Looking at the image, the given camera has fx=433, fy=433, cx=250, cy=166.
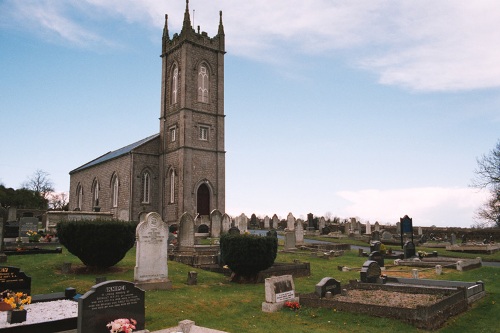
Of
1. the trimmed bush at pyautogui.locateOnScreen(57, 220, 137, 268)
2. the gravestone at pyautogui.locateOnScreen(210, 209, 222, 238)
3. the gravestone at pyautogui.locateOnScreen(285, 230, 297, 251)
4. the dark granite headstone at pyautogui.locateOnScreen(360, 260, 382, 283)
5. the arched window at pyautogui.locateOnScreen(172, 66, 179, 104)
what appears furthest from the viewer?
the arched window at pyautogui.locateOnScreen(172, 66, 179, 104)

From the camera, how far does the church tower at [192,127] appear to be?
1467 inches

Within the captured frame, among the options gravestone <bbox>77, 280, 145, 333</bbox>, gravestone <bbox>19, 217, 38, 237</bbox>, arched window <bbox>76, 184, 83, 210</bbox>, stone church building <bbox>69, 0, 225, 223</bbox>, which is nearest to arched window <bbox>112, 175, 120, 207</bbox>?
stone church building <bbox>69, 0, 225, 223</bbox>

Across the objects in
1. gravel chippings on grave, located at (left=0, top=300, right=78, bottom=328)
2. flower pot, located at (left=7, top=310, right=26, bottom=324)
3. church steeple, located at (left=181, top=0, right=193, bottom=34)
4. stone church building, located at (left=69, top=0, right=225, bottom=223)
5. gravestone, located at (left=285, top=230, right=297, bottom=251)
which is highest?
church steeple, located at (left=181, top=0, right=193, bottom=34)

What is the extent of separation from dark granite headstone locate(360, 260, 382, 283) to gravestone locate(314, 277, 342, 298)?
5.56ft

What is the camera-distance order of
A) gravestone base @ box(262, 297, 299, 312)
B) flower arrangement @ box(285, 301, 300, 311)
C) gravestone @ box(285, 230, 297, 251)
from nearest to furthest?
gravestone base @ box(262, 297, 299, 312) → flower arrangement @ box(285, 301, 300, 311) → gravestone @ box(285, 230, 297, 251)

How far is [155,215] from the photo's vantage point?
43.2 ft

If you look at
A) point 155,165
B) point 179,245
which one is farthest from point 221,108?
point 179,245

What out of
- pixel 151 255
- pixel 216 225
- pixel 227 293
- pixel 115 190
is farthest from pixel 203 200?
pixel 227 293

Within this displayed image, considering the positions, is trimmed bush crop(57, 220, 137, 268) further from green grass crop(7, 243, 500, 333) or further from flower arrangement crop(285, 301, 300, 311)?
flower arrangement crop(285, 301, 300, 311)

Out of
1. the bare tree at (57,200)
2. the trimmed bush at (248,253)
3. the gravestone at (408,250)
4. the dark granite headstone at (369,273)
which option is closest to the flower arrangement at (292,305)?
the dark granite headstone at (369,273)

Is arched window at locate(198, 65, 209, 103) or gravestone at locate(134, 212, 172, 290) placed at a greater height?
arched window at locate(198, 65, 209, 103)

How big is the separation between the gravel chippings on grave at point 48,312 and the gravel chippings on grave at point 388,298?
20.6 ft

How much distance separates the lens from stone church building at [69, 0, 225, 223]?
123ft

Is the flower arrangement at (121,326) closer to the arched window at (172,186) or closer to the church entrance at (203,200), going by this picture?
the church entrance at (203,200)
